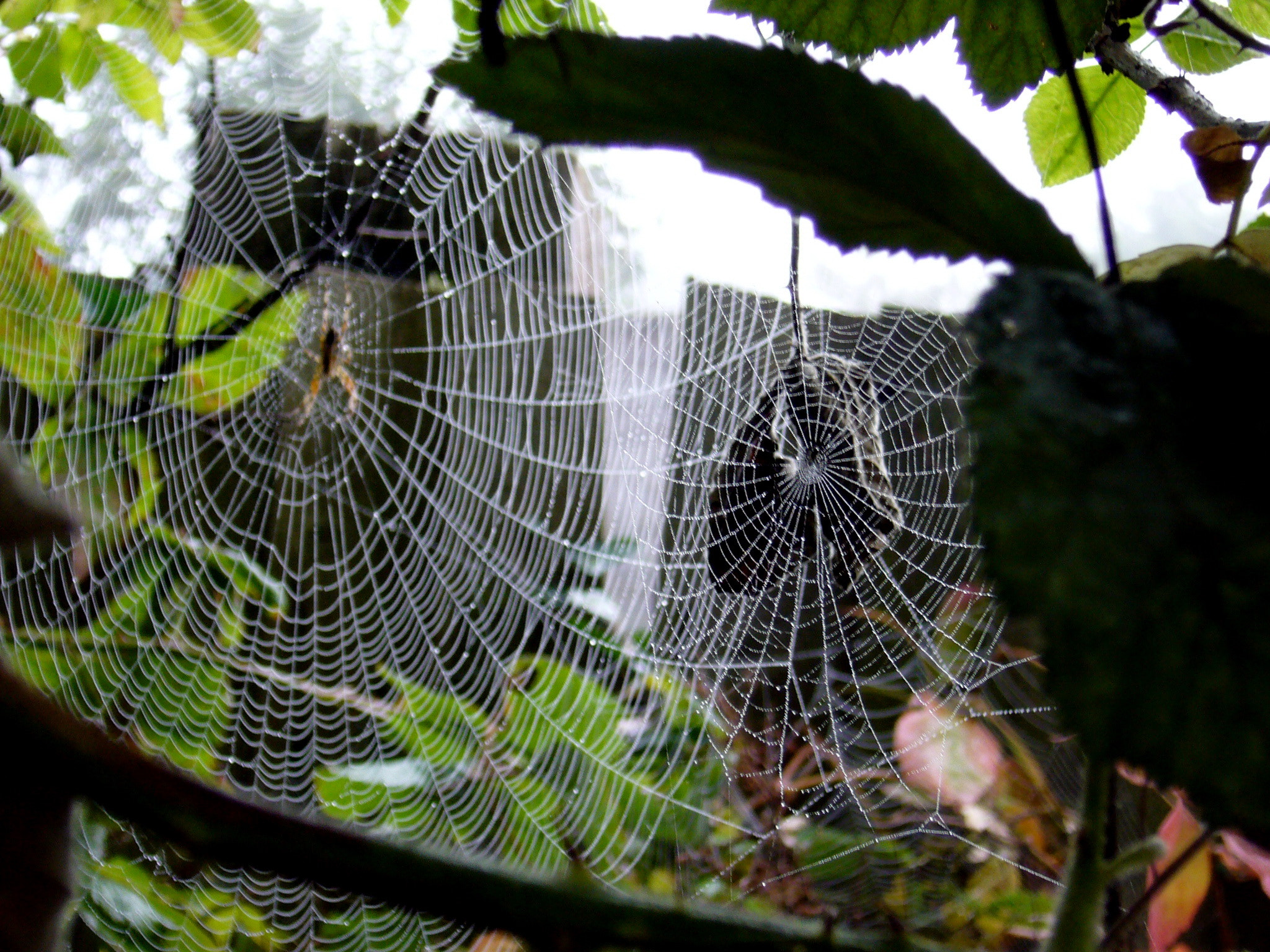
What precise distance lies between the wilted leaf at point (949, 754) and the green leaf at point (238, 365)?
1.22m

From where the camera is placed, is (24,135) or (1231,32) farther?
(24,135)

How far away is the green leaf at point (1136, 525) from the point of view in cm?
11

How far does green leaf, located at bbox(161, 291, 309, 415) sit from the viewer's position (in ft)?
4.54

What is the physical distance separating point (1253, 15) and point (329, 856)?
2.36 ft

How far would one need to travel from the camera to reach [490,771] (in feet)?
3.71

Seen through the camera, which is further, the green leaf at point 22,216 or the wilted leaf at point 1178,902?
the green leaf at point 22,216

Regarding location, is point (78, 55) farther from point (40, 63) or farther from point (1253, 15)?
point (1253, 15)

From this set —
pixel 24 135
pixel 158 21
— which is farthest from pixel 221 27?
pixel 24 135

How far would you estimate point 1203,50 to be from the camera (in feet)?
1.93

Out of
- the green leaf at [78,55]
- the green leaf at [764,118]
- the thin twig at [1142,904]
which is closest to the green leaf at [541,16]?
the green leaf at [78,55]

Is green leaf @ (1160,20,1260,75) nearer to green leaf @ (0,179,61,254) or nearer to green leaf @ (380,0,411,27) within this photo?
green leaf @ (380,0,411,27)

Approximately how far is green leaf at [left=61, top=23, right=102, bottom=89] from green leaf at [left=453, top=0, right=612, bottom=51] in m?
0.60

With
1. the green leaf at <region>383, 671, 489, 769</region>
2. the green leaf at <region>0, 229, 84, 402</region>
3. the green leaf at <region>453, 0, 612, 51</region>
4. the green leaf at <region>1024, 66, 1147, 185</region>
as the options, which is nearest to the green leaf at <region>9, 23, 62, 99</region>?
the green leaf at <region>0, 229, 84, 402</region>

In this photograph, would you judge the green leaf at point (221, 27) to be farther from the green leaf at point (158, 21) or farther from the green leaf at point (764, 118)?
the green leaf at point (764, 118)
